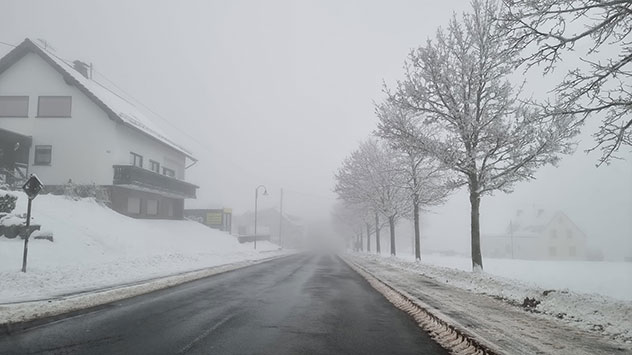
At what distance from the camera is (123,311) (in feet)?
25.2

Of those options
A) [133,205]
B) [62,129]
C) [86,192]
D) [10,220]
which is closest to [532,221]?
[133,205]

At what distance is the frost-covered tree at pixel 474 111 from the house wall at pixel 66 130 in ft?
71.2

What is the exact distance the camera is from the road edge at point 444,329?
16.7 ft

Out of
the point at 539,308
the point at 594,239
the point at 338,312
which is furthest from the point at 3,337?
the point at 594,239

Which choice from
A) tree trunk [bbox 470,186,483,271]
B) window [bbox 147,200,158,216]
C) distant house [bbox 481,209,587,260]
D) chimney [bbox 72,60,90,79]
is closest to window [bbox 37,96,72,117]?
chimney [bbox 72,60,90,79]

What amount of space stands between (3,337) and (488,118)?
1546 cm

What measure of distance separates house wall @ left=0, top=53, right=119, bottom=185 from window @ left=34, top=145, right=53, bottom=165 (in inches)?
10.6

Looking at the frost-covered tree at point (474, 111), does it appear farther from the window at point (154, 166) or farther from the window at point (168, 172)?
the window at point (168, 172)

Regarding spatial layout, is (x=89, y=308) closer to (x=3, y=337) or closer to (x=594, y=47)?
(x=3, y=337)

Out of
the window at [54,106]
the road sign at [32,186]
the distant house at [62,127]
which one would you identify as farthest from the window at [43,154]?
the road sign at [32,186]

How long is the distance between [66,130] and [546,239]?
65782mm

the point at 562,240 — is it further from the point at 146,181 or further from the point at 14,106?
the point at 14,106

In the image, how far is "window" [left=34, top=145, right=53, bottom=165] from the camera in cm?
2872

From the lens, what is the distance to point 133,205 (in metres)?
31.5
